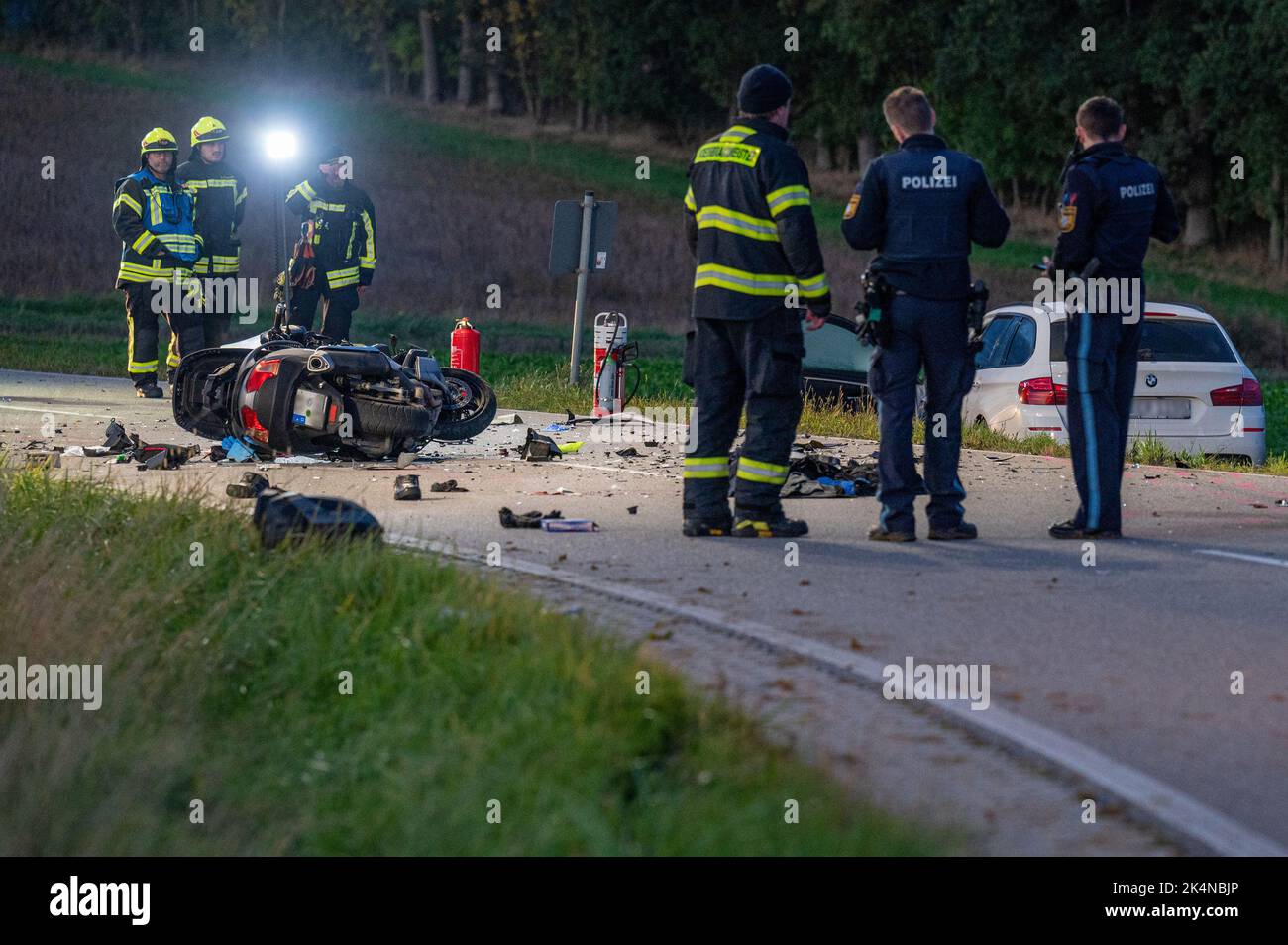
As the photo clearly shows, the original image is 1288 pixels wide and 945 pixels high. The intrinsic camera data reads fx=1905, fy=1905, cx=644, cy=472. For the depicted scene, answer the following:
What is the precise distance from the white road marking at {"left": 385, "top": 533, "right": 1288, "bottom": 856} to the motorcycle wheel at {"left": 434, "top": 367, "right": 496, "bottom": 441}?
6135 mm

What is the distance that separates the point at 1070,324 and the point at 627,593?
309 centimetres

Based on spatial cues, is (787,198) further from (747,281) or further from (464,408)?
(464,408)

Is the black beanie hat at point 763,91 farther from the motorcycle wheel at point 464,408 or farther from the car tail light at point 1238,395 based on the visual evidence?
the car tail light at point 1238,395

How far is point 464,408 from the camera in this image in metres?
14.0

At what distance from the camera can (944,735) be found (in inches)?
223

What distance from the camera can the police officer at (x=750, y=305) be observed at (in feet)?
30.1

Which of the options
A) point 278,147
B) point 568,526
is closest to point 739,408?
point 568,526

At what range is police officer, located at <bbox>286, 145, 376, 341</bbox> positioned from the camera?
16641 mm

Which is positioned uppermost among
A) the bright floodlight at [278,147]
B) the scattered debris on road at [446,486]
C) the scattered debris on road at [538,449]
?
the bright floodlight at [278,147]

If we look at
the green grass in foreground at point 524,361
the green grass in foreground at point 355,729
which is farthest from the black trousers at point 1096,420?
the green grass in foreground at point 524,361

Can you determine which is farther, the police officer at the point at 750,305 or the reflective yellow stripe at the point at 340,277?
the reflective yellow stripe at the point at 340,277

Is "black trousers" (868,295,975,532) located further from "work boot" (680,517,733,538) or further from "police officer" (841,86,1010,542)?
"work boot" (680,517,733,538)

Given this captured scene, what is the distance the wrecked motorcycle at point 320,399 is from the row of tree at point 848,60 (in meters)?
23.4
